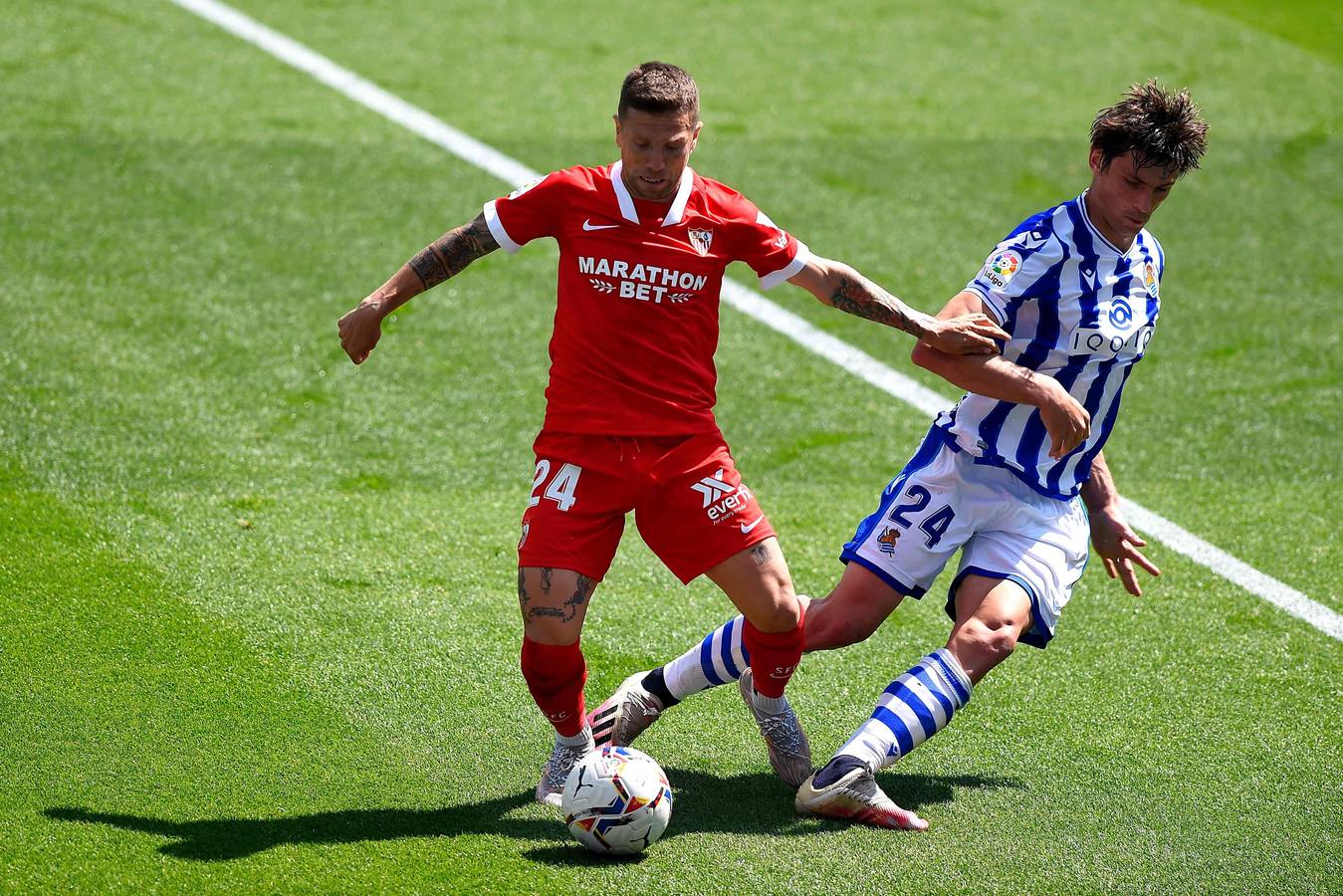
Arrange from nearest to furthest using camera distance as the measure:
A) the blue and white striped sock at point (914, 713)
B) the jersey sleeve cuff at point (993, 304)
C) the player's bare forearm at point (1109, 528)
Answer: the blue and white striped sock at point (914, 713)
the jersey sleeve cuff at point (993, 304)
the player's bare forearm at point (1109, 528)

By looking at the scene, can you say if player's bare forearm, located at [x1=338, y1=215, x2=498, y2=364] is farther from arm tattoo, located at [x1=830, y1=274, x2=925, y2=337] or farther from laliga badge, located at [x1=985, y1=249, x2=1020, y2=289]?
laliga badge, located at [x1=985, y1=249, x2=1020, y2=289]

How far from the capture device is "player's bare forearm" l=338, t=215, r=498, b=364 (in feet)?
14.9

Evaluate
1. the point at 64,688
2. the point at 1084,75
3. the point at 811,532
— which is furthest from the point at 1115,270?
the point at 1084,75

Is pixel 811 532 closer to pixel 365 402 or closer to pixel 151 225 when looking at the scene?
pixel 365 402

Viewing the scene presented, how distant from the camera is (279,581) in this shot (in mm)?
6016

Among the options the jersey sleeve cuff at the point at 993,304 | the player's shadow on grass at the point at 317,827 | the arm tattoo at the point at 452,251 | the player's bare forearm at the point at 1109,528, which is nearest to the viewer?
the player's shadow on grass at the point at 317,827

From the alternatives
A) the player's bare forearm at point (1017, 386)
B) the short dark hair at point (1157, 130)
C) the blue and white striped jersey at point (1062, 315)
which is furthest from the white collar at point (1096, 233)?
the player's bare forearm at point (1017, 386)

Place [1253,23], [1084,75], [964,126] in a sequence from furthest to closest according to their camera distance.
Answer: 1. [1253,23]
2. [1084,75]
3. [964,126]

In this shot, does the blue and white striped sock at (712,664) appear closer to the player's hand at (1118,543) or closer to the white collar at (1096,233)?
the player's hand at (1118,543)

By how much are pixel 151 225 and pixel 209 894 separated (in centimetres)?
565

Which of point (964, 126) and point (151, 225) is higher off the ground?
point (964, 126)

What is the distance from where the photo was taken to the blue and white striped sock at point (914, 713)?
187 inches

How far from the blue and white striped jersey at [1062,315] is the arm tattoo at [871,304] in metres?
0.35

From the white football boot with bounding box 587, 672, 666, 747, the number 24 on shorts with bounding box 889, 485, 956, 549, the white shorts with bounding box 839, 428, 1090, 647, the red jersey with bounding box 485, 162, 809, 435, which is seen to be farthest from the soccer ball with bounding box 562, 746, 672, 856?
the number 24 on shorts with bounding box 889, 485, 956, 549
